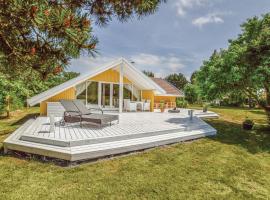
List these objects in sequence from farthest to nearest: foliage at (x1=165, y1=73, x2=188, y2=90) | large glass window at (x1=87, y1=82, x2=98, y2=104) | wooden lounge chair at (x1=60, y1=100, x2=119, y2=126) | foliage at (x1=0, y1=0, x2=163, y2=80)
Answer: foliage at (x1=165, y1=73, x2=188, y2=90) → large glass window at (x1=87, y1=82, x2=98, y2=104) → wooden lounge chair at (x1=60, y1=100, x2=119, y2=126) → foliage at (x1=0, y1=0, x2=163, y2=80)

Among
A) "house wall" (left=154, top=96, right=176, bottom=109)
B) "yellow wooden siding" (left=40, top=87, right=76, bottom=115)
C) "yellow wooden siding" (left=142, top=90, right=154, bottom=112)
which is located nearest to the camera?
"yellow wooden siding" (left=40, top=87, right=76, bottom=115)

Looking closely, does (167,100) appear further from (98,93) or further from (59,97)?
(59,97)

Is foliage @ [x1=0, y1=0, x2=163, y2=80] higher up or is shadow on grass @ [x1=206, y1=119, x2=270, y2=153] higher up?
foliage @ [x1=0, y1=0, x2=163, y2=80]

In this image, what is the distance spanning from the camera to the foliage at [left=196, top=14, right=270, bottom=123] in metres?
10.7

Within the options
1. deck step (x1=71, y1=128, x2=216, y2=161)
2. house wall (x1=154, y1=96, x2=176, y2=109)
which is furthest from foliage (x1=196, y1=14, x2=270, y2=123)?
house wall (x1=154, y1=96, x2=176, y2=109)

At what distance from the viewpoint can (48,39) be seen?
281 centimetres

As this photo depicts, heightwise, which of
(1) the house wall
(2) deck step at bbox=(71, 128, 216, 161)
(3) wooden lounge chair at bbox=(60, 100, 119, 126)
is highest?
(1) the house wall

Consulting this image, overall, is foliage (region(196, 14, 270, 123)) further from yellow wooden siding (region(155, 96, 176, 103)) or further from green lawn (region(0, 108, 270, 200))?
yellow wooden siding (region(155, 96, 176, 103))

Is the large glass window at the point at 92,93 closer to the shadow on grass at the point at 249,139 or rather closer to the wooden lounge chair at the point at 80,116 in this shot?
the wooden lounge chair at the point at 80,116

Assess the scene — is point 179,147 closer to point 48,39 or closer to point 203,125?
point 203,125

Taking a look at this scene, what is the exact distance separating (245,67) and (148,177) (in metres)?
8.76

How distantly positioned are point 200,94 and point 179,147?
19.2ft

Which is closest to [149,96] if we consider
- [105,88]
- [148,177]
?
[105,88]

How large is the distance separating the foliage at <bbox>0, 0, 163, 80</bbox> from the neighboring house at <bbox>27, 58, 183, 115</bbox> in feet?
35.8
